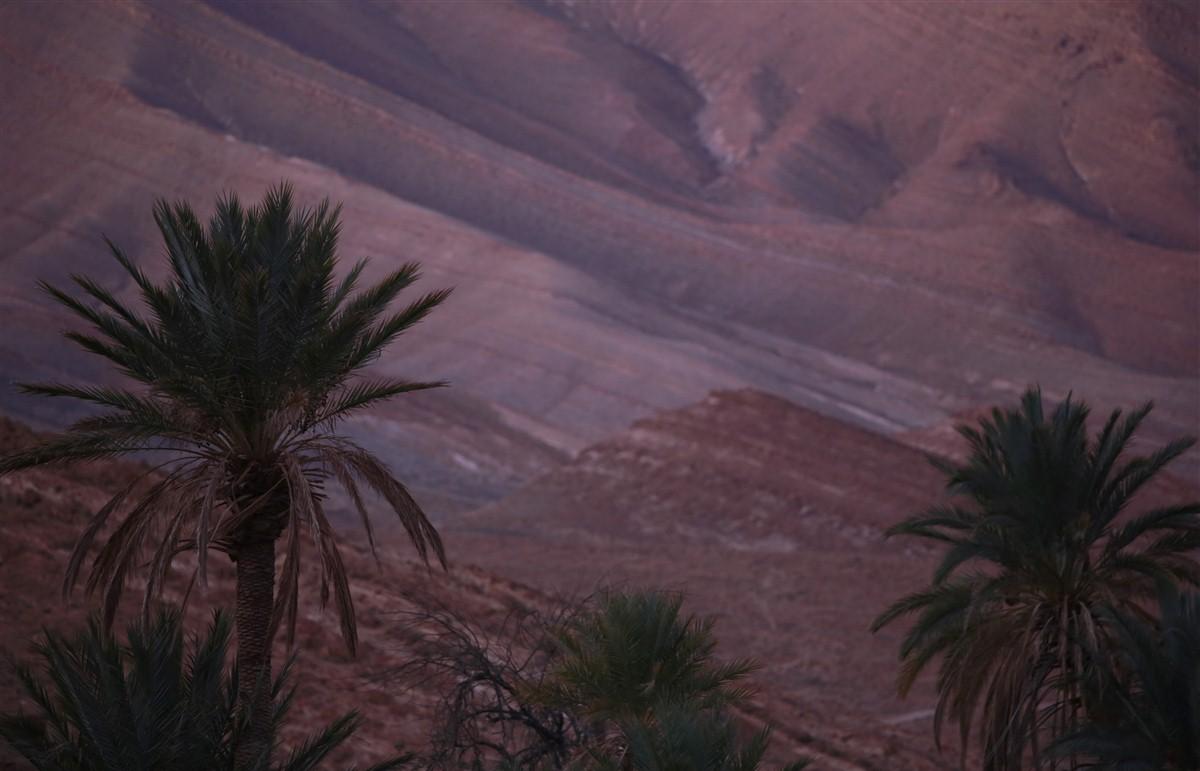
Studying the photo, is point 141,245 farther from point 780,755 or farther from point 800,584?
point 780,755

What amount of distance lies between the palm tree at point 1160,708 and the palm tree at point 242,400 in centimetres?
532

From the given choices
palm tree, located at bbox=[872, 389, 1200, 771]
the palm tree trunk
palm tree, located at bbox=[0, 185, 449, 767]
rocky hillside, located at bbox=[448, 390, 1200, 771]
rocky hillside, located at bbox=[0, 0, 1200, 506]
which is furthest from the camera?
rocky hillside, located at bbox=[0, 0, 1200, 506]

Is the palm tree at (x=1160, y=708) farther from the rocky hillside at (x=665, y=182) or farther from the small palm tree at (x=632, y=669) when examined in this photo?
the rocky hillside at (x=665, y=182)

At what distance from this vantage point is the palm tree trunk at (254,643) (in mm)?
9446

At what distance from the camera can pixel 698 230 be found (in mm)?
76375

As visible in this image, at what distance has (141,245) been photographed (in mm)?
54938

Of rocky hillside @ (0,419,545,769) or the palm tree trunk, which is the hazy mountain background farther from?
the palm tree trunk

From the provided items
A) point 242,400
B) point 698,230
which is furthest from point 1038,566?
point 698,230

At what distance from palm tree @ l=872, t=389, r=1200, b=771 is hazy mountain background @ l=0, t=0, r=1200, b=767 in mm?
6724

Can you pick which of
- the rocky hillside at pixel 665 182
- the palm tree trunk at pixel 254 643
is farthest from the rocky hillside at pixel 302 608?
the rocky hillside at pixel 665 182

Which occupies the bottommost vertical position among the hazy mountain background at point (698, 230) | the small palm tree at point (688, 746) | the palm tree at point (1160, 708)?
the small palm tree at point (688, 746)

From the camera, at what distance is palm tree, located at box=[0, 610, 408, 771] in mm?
8297

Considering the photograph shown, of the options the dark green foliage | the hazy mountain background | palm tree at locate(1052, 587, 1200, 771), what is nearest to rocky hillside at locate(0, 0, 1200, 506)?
the hazy mountain background

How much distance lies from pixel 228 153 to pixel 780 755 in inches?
1959
